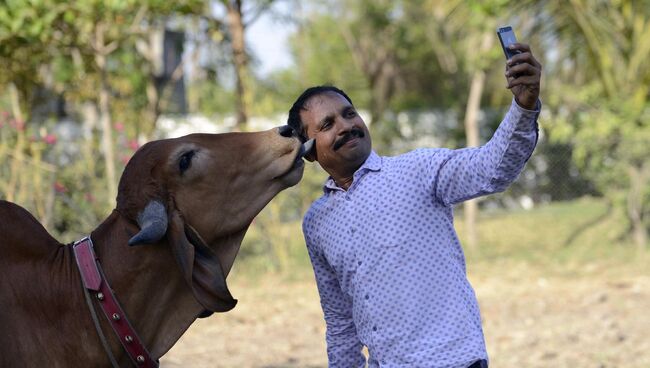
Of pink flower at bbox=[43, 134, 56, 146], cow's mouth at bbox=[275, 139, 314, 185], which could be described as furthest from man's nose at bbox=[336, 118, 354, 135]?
pink flower at bbox=[43, 134, 56, 146]

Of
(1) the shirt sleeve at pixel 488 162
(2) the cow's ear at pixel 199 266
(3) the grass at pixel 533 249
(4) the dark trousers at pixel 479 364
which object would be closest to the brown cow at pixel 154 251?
(2) the cow's ear at pixel 199 266

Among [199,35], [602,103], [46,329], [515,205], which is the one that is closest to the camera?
[46,329]

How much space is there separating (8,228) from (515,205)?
1629 centimetres

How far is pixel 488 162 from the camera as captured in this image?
318 centimetres

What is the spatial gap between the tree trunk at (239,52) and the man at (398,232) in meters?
8.78

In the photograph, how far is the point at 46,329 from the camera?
3.09 m

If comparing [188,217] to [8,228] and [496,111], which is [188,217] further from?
[496,111]

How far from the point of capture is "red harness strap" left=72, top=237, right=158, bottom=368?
10.1 ft

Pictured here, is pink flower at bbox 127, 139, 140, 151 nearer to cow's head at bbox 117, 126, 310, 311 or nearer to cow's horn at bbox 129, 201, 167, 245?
cow's head at bbox 117, 126, 310, 311

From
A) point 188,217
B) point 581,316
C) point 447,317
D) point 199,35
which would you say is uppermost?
point 199,35

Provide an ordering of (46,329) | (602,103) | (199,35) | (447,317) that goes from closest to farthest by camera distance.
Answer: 1. (46,329)
2. (447,317)
3. (602,103)
4. (199,35)

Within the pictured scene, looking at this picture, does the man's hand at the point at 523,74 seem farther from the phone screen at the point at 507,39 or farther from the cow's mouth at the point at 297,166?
the cow's mouth at the point at 297,166

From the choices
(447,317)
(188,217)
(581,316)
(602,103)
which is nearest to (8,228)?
(188,217)

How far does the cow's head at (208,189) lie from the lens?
3.13 m
